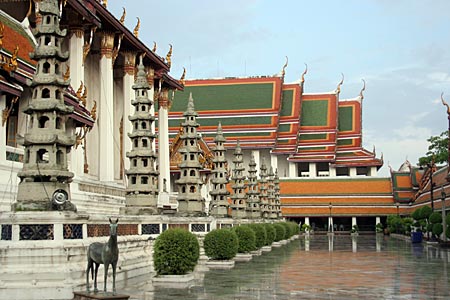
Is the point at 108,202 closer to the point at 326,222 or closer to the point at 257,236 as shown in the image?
the point at 257,236

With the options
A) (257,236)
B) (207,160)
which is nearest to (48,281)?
(257,236)

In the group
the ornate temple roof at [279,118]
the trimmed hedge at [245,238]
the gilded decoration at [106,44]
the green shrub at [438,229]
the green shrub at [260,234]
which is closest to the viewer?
the trimmed hedge at [245,238]

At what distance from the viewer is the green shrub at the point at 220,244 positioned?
1962cm

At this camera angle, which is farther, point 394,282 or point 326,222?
point 326,222

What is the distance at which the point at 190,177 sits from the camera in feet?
75.2

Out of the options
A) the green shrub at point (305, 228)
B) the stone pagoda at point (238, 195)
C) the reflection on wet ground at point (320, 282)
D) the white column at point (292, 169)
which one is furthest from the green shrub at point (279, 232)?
the white column at point (292, 169)

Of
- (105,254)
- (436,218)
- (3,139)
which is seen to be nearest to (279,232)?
(436,218)

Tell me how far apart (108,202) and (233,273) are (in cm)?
858

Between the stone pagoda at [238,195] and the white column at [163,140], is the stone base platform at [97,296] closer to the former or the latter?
the stone pagoda at [238,195]

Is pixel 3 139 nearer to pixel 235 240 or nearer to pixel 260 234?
pixel 235 240

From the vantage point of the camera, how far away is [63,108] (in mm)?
13000

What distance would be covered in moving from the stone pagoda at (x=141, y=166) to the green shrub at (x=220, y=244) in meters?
2.05

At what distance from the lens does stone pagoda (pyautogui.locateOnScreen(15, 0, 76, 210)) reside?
1229cm

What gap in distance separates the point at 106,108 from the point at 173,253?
15668 mm
